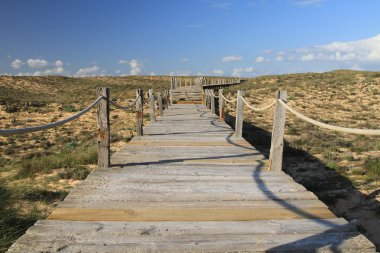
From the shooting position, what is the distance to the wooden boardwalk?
295cm

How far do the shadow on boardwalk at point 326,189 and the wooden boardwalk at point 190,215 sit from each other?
52mm

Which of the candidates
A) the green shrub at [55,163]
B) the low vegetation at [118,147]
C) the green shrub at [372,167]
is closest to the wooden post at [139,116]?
the low vegetation at [118,147]

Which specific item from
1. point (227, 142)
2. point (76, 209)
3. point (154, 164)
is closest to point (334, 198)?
point (227, 142)

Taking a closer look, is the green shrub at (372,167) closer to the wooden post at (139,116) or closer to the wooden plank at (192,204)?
the wooden plank at (192,204)

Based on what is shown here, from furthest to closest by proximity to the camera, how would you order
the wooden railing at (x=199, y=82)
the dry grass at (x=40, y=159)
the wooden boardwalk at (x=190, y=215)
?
the wooden railing at (x=199, y=82) → the dry grass at (x=40, y=159) → the wooden boardwalk at (x=190, y=215)

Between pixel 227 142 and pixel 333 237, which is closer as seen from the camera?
pixel 333 237

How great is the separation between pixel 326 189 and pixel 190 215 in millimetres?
5275

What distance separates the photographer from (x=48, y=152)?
13289mm

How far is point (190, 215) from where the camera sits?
11.7 ft

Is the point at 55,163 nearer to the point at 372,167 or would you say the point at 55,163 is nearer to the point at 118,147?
the point at 118,147

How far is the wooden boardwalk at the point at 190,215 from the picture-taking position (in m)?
2.95

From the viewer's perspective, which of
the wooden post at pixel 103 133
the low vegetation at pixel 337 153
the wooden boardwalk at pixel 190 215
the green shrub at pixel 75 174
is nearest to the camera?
Answer: the wooden boardwalk at pixel 190 215

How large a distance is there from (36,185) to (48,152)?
463 cm

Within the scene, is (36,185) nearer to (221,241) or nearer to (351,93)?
(221,241)
